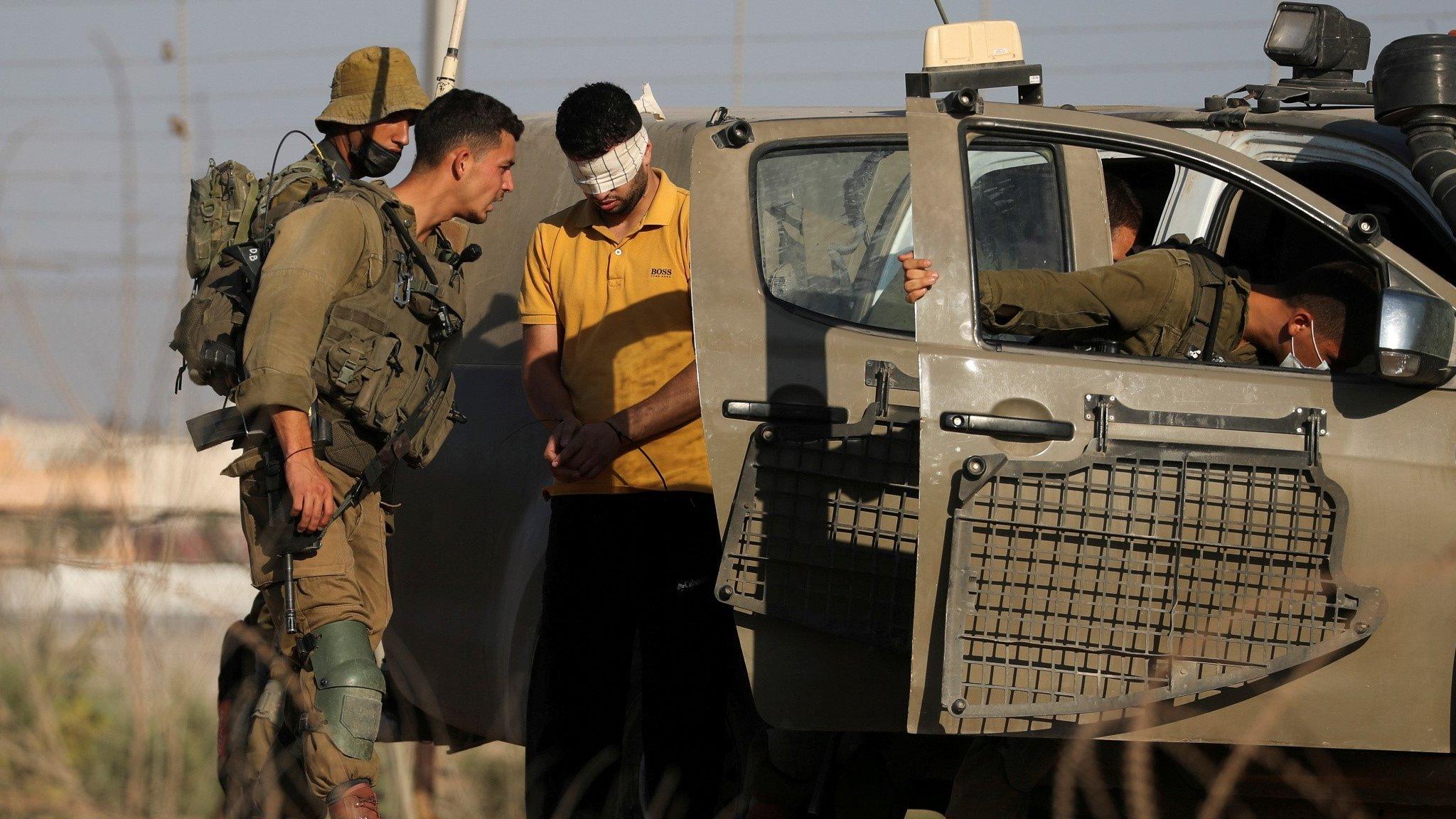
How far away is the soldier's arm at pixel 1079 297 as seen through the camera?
315 cm

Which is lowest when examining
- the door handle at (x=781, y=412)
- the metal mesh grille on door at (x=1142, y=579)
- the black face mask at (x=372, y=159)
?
the metal mesh grille on door at (x=1142, y=579)

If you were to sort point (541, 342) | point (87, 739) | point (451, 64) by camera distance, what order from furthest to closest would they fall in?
1. point (451, 64)
2. point (87, 739)
3. point (541, 342)

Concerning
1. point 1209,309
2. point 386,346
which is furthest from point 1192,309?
point 386,346

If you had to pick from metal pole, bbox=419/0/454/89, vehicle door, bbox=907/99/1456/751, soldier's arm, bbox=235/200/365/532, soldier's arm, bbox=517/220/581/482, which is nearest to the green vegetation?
soldier's arm, bbox=235/200/365/532

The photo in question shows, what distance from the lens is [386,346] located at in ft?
11.6

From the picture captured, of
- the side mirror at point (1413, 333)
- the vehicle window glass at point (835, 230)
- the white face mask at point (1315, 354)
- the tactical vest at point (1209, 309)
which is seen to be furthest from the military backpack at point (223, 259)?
the side mirror at point (1413, 333)

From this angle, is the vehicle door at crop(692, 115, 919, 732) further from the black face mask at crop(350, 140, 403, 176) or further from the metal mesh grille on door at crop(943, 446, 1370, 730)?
the black face mask at crop(350, 140, 403, 176)

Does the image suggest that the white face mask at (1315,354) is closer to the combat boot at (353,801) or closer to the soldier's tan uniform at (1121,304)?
the soldier's tan uniform at (1121,304)

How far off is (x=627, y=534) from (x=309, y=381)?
855 millimetres

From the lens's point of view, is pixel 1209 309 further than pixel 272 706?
No

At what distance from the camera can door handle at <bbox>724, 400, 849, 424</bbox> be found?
3207mm

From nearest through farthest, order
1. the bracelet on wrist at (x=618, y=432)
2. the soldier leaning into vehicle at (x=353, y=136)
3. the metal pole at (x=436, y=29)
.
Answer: the bracelet on wrist at (x=618, y=432) < the soldier leaning into vehicle at (x=353, y=136) < the metal pole at (x=436, y=29)

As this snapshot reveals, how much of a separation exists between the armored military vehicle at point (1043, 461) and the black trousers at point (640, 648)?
17.0 inches

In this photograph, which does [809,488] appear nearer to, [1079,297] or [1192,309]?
[1079,297]
